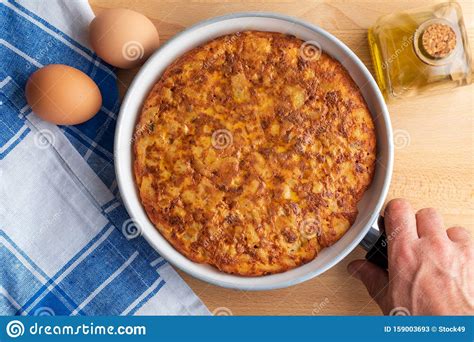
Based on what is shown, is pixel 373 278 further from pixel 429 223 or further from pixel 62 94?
pixel 62 94

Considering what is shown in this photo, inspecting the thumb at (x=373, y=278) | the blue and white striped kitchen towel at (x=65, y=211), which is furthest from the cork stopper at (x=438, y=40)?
the blue and white striped kitchen towel at (x=65, y=211)

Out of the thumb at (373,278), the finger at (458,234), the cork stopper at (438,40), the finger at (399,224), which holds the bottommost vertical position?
the finger at (458,234)

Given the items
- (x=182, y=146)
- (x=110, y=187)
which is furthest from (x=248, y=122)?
(x=110, y=187)

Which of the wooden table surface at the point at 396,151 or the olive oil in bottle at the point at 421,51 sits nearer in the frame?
the olive oil in bottle at the point at 421,51

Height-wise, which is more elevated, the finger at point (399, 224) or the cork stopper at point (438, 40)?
the cork stopper at point (438, 40)

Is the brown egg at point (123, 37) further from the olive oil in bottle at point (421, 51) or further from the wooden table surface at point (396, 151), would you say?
the olive oil in bottle at point (421, 51)

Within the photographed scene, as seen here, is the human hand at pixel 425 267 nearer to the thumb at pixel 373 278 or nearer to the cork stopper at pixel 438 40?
the thumb at pixel 373 278

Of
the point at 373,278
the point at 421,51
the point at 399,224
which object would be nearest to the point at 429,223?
the point at 399,224
